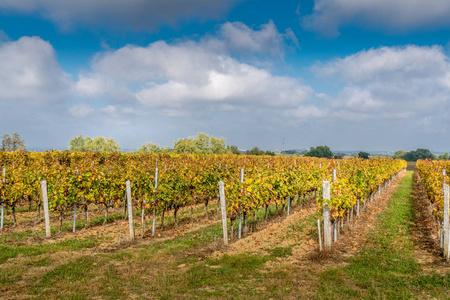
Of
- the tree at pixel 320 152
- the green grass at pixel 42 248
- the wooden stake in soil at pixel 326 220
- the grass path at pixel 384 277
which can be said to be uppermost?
the tree at pixel 320 152

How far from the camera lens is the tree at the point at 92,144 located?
74.2 metres

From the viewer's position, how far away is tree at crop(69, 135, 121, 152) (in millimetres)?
74188

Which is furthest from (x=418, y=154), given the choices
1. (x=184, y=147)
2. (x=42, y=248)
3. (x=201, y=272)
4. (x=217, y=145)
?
(x=42, y=248)

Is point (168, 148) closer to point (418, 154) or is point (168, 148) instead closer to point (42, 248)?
point (42, 248)

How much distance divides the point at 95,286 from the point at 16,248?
4430 mm

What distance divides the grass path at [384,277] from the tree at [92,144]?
74.3 metres

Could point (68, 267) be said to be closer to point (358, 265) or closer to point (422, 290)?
point (358, 265)

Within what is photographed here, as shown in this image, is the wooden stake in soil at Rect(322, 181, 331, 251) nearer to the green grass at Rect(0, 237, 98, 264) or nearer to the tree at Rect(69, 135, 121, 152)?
the green grass at Rect(0, 237, 98, 264)

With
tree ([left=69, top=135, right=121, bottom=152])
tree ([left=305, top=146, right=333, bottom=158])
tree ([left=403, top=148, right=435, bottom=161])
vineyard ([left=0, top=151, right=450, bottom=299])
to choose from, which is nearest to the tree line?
tree ([left=69, top=135, right=121, bottom=152])

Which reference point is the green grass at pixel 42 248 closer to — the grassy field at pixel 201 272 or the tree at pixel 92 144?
the grassy field at pixel 201 272

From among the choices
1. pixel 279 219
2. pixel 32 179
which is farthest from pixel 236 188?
pixel 32 179

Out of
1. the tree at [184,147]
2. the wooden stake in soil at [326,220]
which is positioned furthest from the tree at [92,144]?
the wooden stake in soil at [326,220]

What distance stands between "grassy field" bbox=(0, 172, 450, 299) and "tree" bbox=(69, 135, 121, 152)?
69.4 metres

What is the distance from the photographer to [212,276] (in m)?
6.69
